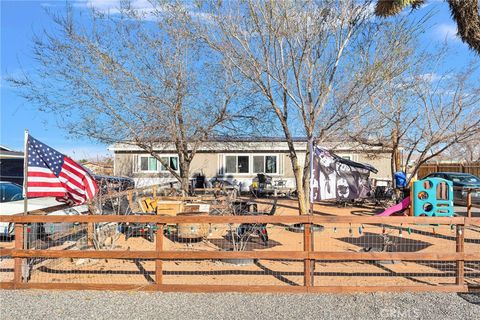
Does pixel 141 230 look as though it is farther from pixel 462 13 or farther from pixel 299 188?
pixel 462 13

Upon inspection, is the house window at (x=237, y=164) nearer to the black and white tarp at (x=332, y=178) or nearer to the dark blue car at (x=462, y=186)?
the dark blue car at (x=462, y=186)

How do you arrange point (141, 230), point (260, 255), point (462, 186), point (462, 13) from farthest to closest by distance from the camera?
point (462, 186)
point (141, 230)
point (462, 13)
point (260, 255)

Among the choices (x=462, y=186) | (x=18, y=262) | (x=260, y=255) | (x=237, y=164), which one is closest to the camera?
(x=260, y=255)

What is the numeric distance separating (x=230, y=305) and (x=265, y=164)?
59.6 feet

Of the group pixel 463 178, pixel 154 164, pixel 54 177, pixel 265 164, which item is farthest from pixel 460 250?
pixel 154 164

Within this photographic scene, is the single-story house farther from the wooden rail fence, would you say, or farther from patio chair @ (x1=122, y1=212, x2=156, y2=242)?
the wooden rail fence

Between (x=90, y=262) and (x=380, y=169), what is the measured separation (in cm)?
1877

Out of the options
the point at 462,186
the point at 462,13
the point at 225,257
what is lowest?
the point at 225,257

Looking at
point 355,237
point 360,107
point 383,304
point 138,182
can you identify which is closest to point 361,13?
point 360,107

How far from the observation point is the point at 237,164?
23344 mm

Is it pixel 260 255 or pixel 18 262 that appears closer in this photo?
pixel 260 255

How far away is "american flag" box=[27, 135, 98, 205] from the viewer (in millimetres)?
6289

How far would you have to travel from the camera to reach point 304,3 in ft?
30.8

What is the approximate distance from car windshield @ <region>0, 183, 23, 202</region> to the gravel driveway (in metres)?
4.76
